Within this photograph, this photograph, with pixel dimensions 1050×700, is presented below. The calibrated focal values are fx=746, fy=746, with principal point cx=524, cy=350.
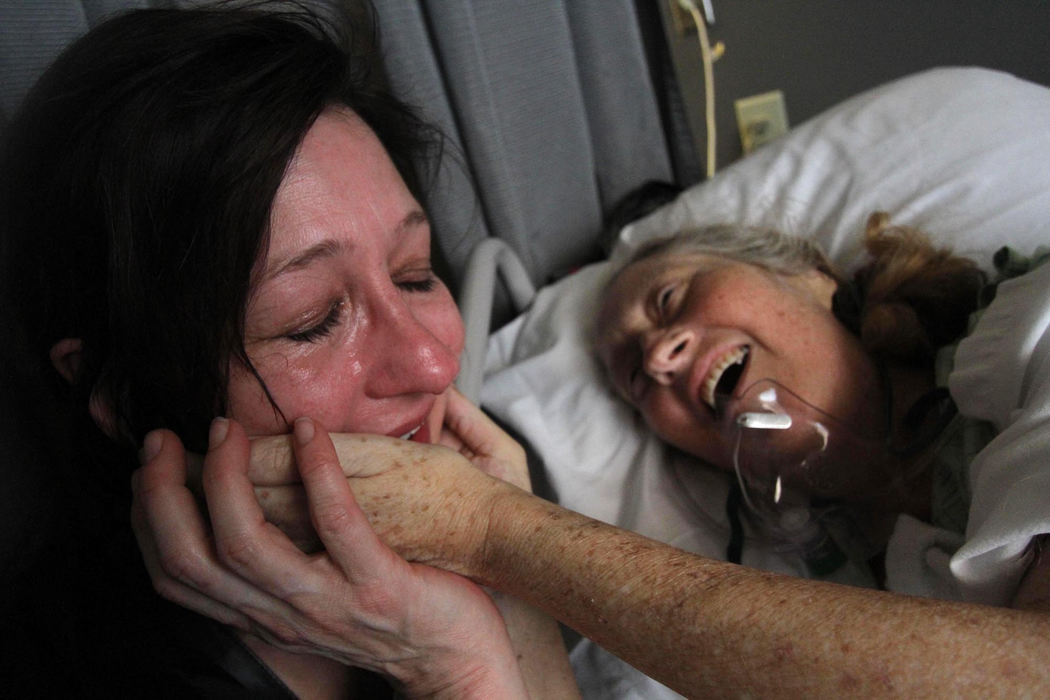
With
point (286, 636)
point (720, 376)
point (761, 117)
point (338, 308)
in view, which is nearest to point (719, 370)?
point (720, 376)

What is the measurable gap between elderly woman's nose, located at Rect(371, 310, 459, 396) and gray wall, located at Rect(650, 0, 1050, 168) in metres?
1.44

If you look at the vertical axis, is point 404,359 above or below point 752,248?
above

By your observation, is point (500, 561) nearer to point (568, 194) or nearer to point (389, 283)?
point (389, 283)

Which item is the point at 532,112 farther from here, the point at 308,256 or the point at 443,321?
the point at 308,256

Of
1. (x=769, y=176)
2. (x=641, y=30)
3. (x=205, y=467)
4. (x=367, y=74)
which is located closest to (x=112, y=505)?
(x=205, y=467)

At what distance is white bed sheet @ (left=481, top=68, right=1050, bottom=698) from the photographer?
50.9 inches

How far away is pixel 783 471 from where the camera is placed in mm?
1222

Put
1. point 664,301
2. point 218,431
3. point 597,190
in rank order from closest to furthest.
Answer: point 218,431 → point 664,301 → point 597,190

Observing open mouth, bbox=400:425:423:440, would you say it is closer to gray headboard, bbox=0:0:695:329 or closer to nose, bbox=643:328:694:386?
nose, bbox=643:328:694:386

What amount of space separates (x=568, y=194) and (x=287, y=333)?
42.6 inches

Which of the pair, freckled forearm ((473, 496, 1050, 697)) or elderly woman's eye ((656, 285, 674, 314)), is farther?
elderly woman's eye ((656, 285, 674, 314))

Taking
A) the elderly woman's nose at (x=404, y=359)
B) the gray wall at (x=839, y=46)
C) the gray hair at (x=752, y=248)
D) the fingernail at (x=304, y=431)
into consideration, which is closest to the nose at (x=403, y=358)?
the elderly woman's nose at (x=404, y=359)

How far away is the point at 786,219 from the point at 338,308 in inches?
42.2

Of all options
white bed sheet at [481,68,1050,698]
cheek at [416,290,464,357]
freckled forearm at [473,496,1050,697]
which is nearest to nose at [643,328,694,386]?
white bed sheet at [481,68,1050,698]
